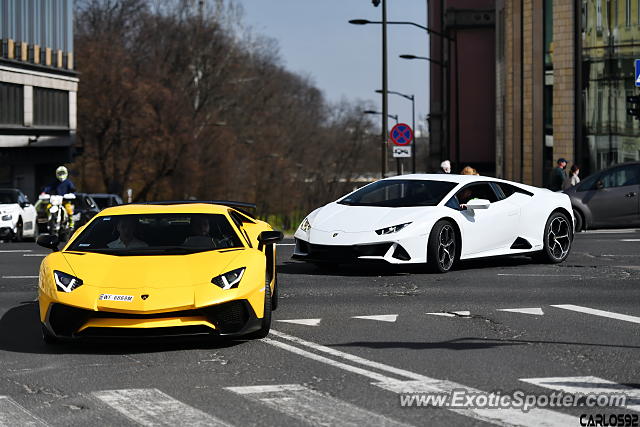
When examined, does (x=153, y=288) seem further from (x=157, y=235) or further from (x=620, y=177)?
(x=620, y=177)

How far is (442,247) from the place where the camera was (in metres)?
16.7

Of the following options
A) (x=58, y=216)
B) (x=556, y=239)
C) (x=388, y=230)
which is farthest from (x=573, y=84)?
(x=388, y=230)

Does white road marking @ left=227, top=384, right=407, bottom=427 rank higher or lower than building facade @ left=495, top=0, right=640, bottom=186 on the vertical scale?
lower

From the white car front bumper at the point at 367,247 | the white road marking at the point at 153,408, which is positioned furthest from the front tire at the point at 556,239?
the white road marking at the point at 153,408

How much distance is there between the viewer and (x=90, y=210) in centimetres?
3816

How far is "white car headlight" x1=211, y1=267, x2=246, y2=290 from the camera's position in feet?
33.3

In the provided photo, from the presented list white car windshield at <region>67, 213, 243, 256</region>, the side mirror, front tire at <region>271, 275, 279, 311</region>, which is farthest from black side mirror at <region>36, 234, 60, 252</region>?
the side mirror

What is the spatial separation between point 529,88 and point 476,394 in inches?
1580

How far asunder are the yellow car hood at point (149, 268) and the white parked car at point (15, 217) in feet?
62.9

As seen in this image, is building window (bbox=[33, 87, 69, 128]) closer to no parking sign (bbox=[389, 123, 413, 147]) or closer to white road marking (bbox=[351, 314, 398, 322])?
no parking sign (bbox=[389, 123, 413, 147])

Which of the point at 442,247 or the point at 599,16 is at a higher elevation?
the point at 599,16

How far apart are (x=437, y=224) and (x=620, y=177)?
12691 millimetres

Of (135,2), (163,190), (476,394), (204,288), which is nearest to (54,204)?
(204,288)

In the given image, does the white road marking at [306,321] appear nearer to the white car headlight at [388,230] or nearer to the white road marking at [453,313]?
the white road marking at [453,313]
